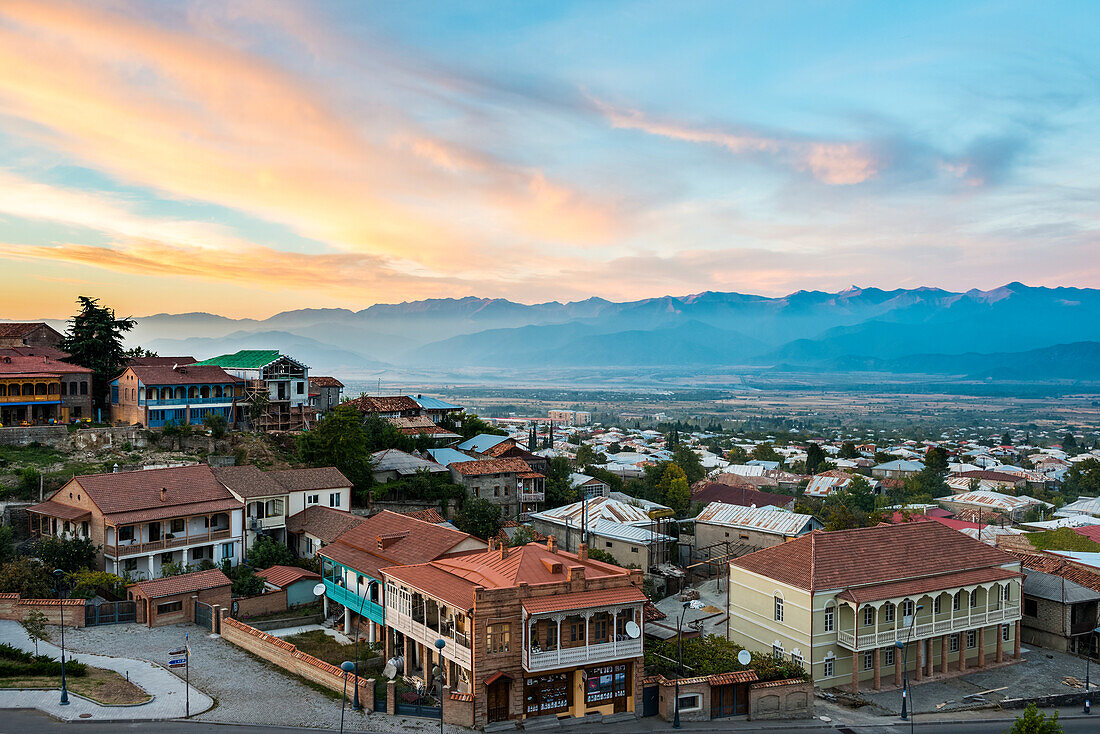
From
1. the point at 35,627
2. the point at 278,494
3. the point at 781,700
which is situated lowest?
the point at 781,700

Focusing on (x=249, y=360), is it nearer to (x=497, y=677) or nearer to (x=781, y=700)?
(x=497, y=677)

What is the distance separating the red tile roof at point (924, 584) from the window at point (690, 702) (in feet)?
26.9

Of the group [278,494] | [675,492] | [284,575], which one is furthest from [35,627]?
[675,492]

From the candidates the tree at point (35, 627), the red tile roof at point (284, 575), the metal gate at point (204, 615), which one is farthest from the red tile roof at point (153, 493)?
the tree at point (35, 627)

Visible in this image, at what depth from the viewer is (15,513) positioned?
3881 centimetres

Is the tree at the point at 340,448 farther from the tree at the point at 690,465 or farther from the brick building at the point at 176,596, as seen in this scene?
the tree at the point at 690,465

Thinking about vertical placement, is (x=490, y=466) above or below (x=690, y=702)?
above

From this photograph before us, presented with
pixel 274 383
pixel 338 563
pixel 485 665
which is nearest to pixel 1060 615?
pixel 485 665

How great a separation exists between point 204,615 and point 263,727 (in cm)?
1165

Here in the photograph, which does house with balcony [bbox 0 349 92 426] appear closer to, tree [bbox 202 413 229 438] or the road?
tree [bbox 202 413 229 438]

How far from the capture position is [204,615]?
3325 centimetres

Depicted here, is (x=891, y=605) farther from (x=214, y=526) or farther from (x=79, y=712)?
(x=214, y=526)

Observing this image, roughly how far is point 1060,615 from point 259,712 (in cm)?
3537

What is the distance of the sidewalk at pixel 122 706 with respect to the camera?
76.7ft
